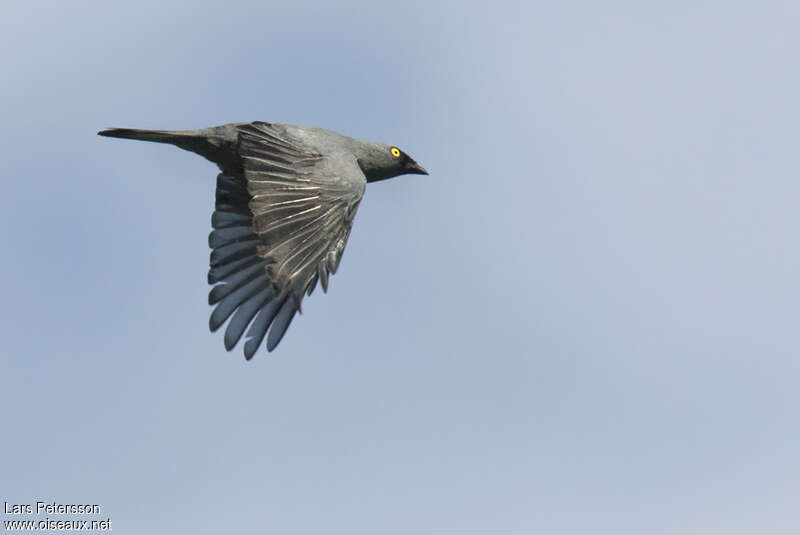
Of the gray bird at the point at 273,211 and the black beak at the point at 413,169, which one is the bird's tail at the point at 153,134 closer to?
the gray bird at the point at 273,211

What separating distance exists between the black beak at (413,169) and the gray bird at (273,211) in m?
0.77

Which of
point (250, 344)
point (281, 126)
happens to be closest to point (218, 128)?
point (281, 126)

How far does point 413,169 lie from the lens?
15531 millimetres

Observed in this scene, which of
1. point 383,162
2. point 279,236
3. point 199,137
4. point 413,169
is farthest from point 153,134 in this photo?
point 413,169

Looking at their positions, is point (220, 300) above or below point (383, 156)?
below

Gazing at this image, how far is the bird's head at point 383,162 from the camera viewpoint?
14.6 meters

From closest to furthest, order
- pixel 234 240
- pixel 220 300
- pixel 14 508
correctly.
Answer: pixel 14 508, pixel 220 300, pixel 234 240

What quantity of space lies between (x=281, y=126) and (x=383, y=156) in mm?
1918

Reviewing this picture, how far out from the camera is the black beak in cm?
1543

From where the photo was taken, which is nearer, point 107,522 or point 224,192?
point 107,522

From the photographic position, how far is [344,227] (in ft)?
39.9

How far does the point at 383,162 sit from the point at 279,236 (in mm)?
3469

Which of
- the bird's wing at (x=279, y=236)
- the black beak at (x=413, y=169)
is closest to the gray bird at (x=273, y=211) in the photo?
the bird's wing at (x=279, y=236)

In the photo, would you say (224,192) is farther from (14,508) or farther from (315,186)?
(14,508)
